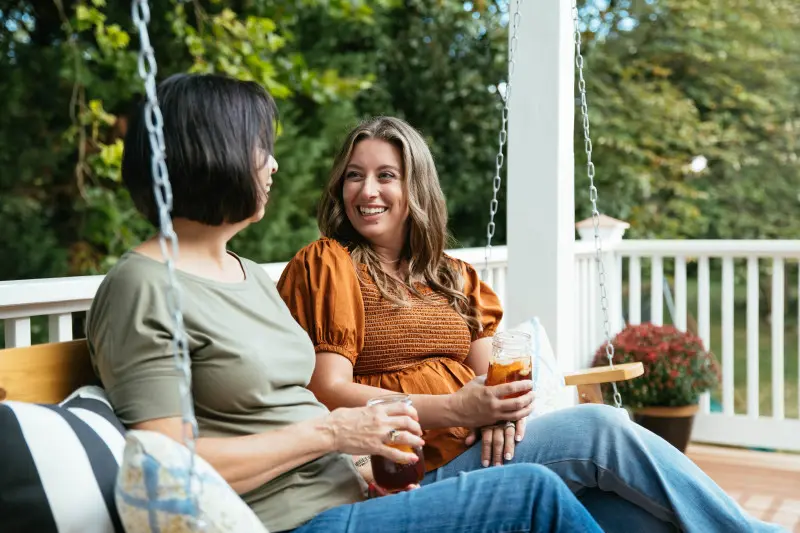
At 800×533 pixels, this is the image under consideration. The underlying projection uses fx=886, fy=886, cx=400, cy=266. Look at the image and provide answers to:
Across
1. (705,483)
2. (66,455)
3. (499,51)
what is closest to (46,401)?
(66,455)

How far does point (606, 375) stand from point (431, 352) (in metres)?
0.49

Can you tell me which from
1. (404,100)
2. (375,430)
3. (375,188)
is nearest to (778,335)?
(375,188)

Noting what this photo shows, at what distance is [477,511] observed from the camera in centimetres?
140

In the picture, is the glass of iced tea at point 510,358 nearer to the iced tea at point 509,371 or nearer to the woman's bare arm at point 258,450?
the iced tea at point 509,371

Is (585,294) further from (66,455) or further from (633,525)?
(66,455)

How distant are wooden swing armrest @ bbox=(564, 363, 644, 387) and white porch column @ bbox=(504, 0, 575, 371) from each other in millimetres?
600

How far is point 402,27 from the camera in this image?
25.1 ft

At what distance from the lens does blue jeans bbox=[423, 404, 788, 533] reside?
1.71m

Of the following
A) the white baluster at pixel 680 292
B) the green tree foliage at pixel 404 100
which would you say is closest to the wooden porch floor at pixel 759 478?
the white baluster at pixel 680 292

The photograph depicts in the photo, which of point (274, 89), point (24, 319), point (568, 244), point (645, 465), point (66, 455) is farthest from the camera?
point (274, 89)

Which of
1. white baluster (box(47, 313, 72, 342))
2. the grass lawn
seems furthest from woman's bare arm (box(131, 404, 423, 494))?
the grass lawn

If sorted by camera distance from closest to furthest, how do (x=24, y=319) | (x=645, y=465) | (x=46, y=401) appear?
(x=46, y=401) → (x=645, y=465) → (x=24, y=319)

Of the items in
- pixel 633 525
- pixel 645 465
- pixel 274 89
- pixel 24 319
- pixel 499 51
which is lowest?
pixel 633 525

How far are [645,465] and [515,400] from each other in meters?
0.28
